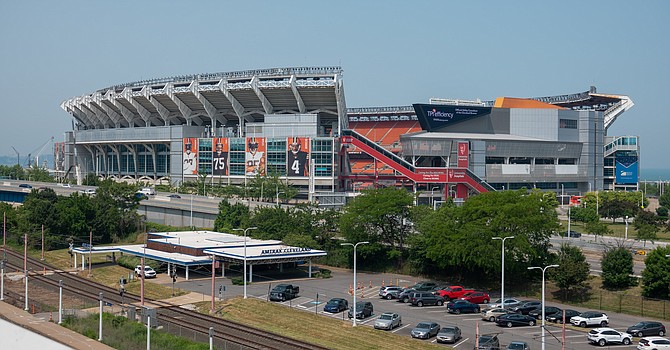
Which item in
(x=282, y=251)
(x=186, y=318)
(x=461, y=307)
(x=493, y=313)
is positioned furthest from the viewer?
(x=282, y=251)

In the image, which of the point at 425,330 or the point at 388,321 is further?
the point at 388,321

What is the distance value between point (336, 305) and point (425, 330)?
982 cm

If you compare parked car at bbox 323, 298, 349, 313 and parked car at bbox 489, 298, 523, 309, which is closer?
parked car at bbox 323, 298, 349, 313

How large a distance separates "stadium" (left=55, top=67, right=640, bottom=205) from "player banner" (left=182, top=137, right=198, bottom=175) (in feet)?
0.83

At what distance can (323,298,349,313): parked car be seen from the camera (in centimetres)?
5400

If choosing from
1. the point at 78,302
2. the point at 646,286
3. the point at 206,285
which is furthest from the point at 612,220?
the point at 78,302

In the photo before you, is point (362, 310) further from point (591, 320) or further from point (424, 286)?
point (591, 320)

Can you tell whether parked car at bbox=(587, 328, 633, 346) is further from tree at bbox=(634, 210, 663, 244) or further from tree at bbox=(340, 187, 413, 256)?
tree at bbox=(634, 210, 663, 244)

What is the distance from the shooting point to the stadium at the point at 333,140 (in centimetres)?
13038

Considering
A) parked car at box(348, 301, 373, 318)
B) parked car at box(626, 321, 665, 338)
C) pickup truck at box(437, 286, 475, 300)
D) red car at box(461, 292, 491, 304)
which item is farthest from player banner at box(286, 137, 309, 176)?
parked car at box(626, 321, 665, 338)

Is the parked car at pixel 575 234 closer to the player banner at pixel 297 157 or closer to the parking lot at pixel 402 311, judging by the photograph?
the parking lot at pixel 402 311

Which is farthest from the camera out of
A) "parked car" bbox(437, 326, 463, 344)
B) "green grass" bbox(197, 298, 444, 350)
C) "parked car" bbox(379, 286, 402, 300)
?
"parked car" bbox(379, 286, 402, 300)

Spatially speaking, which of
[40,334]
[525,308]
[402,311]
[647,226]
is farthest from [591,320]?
[647,226]

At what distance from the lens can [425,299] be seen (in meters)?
57.7
